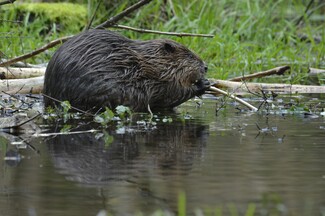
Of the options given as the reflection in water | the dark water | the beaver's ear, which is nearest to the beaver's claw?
the beaver's ear

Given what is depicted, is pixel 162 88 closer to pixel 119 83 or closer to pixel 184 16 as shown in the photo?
pixel 119 83

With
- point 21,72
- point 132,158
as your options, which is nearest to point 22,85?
point 21,72

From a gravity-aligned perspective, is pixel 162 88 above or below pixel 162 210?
above

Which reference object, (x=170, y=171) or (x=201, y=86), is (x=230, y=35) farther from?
(x=170, y=171)

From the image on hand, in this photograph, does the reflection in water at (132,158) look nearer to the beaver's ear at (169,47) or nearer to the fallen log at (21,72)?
the beaver's ear at (169,47)

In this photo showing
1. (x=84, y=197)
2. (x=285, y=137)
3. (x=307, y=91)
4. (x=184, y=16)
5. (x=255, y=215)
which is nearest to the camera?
(x=255, y=215)

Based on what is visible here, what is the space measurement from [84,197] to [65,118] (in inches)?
92.4

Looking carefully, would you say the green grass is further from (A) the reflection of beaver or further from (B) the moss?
(A) the reflection of beaver

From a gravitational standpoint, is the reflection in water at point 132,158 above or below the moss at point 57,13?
below

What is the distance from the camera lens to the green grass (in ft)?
26.9

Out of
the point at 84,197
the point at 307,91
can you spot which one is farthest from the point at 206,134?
the point at 307,91

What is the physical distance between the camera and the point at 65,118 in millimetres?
5086

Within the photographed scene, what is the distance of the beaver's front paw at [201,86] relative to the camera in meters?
5.97

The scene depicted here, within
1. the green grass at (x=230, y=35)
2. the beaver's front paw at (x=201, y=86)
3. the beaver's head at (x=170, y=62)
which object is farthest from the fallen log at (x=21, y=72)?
the beaver's front paw at (x=201, y=86)
